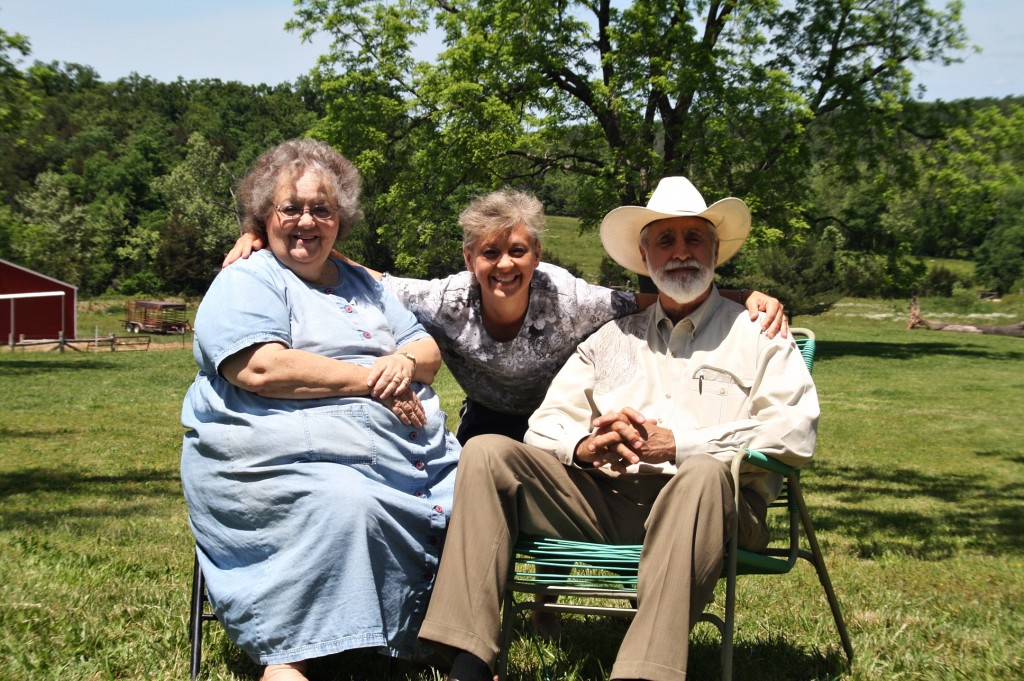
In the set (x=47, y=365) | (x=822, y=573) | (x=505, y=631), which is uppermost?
(x=822, y=573)

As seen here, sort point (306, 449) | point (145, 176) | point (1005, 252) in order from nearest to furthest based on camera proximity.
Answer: point (306, 449) → point (1005, 252) → point (145, 176)

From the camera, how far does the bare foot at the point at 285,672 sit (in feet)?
9.34

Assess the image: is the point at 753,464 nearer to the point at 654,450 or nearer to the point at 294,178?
the point at 654,450

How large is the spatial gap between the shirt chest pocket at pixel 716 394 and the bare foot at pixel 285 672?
5.21ft

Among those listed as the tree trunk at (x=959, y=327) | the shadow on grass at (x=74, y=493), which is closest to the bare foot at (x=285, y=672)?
the shadow on grass at (x=74, y=493)

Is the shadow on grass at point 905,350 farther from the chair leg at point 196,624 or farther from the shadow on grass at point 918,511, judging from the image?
the chair leg at point 196,624

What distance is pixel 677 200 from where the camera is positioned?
375cm

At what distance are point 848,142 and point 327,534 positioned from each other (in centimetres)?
2590

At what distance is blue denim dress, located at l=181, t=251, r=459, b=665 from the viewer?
2916 mm

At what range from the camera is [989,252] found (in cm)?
5872

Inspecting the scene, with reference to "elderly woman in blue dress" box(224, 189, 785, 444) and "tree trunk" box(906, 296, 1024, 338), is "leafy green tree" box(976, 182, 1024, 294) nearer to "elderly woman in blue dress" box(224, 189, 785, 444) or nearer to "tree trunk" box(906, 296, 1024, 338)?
"tree trunk" box(906, 296, 1024, 338)

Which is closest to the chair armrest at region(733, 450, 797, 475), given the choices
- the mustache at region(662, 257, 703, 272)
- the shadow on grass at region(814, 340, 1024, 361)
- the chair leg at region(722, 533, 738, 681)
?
the chair leg at region(722, 533, 738, 681)

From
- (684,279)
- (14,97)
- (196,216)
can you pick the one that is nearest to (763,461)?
(684,279)

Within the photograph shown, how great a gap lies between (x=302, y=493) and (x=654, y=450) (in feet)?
3.79
